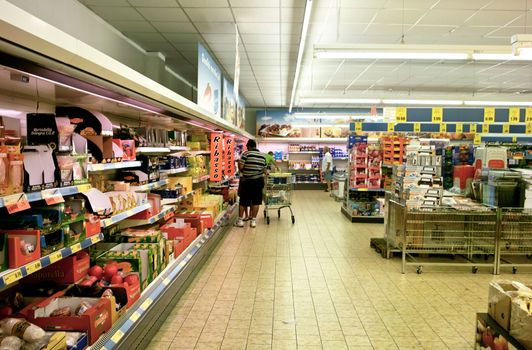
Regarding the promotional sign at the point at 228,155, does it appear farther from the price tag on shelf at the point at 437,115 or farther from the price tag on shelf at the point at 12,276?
the price tag on shelf at the point at 12,276

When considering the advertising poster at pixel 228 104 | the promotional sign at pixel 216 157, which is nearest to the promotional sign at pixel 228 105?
the advertising poster at pixel 228 104

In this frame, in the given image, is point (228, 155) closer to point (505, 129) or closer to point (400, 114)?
point (400, 114)

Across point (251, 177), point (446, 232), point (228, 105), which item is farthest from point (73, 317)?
point (228, 105)

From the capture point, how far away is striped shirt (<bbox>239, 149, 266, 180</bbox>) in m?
8.27

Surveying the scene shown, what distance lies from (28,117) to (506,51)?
19.6ft

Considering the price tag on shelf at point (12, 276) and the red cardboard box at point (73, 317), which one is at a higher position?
the price tag on shelf at point (12, 276)

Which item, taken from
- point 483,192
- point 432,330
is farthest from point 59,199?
point 483,192

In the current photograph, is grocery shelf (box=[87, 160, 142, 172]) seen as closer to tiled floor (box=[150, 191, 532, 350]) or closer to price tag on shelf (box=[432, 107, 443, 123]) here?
tiled floor (box=[150, 191, 532, 350])

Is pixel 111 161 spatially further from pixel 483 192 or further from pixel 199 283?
pixel 483 192

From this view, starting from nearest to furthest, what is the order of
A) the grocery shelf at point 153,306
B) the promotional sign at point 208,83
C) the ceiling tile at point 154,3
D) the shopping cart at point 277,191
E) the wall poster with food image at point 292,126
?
the grocery shelf at point 153,306 < the ceiling tile at point 154,3 < the promotional sign at point 208,83 < the shopping cart at point 277,191 < the wall poster with food image at point 292,126

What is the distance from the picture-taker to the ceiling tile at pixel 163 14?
630 cm

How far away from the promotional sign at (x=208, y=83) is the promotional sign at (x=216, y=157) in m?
0.58

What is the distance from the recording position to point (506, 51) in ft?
18.1

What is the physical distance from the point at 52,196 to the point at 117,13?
5240mm
